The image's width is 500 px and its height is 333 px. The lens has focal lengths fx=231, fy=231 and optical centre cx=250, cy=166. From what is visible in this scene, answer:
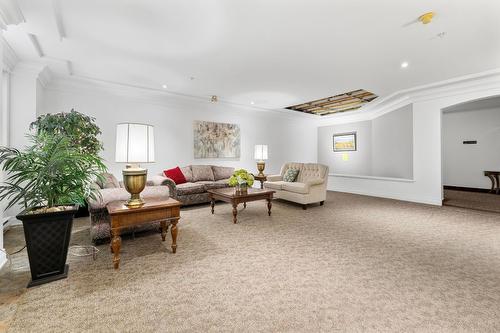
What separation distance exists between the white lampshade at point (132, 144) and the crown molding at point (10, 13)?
5.31 feet

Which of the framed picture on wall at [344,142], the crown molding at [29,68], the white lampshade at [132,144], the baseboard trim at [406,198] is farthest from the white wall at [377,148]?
the crown molding at [29,68]

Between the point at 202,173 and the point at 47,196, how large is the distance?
3711 mm

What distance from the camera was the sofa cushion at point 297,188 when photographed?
15.9ft

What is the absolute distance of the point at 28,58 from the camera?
11.7ft

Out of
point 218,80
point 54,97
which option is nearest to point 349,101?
point 218,80

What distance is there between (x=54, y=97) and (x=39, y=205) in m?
3.35

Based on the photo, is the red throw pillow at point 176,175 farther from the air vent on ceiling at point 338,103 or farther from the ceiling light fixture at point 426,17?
the ceiling light fixture at point 426,17

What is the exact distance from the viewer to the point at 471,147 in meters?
7.50

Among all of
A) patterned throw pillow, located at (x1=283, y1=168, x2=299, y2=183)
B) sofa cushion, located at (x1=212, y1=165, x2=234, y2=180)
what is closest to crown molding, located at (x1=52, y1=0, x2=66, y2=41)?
sofa cushion, located at (x1=212, y1=165, x2=234, y2=180)

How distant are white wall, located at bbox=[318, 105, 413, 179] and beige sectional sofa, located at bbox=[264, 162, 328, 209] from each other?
2.41m

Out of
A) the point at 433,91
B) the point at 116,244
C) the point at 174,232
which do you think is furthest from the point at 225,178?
the point at 433,91

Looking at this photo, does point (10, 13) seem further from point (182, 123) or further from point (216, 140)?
point (216, 140)

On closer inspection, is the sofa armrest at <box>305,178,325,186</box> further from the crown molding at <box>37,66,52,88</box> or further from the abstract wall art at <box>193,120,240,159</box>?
the crown molding at <box>37,66,52,88</box>

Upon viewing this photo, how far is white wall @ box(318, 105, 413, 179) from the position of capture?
5980 mm
